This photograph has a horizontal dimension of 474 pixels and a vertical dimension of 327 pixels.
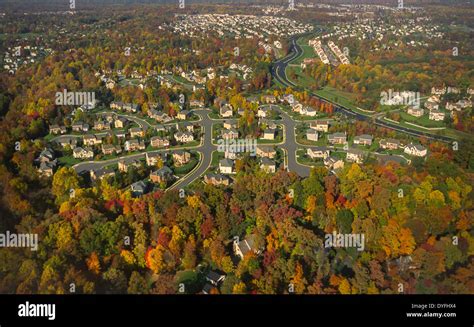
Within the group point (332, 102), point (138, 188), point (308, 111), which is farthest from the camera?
point (332, 102)

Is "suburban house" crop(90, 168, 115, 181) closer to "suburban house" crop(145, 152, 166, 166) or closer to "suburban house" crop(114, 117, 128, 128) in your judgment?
"suburban house" crop(145, 152, 166, 166)

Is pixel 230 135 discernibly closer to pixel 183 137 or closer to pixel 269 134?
pixel 269 134

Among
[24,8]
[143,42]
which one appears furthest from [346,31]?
[24,8]

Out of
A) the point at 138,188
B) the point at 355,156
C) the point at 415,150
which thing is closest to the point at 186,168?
the point at 138,188

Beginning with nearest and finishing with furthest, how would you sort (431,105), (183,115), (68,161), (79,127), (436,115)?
(68,161)
(79,127)
(436,115)
(183,115)
(431,105)

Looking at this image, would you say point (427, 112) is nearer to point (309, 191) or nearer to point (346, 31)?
point (309, 191)

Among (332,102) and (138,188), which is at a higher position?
(332,102)

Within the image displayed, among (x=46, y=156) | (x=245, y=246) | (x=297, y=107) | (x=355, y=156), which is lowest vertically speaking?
(x=245, y=246)
